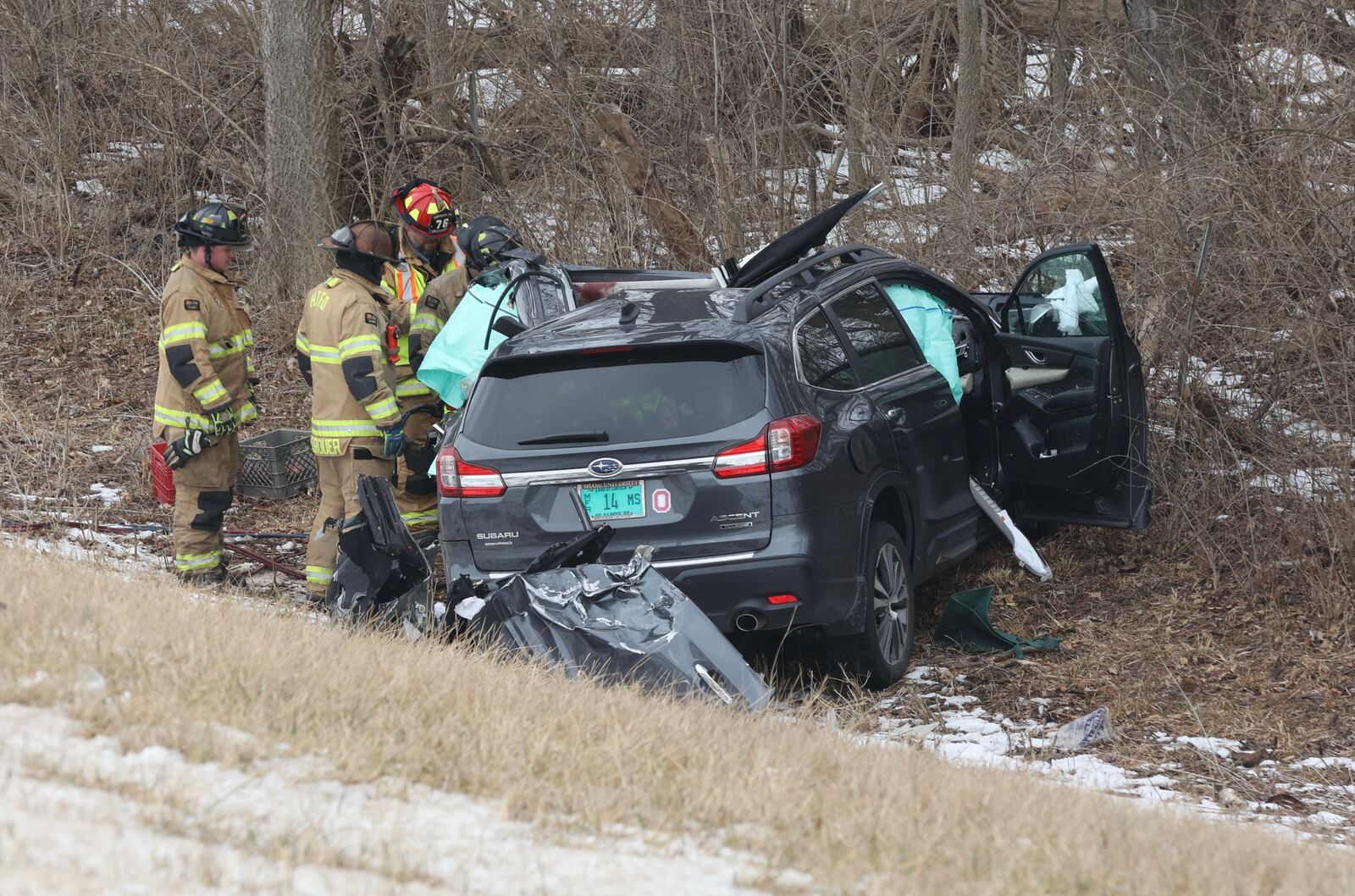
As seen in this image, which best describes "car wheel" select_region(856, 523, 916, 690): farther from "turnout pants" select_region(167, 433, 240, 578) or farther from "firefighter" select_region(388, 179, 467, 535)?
"turnout pants" select_region(167, 433, 240, 578)

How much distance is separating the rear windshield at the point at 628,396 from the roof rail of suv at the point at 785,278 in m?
0.30

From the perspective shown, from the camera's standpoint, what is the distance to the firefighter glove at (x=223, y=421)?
7.53 m

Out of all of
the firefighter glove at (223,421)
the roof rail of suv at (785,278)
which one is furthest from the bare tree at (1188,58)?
the firefighter glove at (223,421)

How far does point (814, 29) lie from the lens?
13055 mm

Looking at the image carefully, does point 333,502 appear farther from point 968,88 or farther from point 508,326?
point 968,88

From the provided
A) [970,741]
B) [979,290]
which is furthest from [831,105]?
[970,741]

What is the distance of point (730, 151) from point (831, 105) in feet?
6.67

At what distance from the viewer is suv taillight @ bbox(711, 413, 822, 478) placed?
5555 mm

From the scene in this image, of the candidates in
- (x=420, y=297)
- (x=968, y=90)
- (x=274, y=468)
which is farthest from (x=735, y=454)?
(x=968, y=90)

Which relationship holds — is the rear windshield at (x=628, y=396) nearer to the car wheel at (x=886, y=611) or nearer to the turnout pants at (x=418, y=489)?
the car wheel at (x=886, y=611)

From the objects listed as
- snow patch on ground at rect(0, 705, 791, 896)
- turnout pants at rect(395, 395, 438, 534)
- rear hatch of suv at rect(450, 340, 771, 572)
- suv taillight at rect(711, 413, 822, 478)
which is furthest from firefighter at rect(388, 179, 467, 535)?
snow patch on ground at rect(0, 705, 791, 896)

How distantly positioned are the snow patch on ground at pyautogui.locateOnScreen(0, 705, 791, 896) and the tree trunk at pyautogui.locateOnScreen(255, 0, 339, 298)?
34.4 feet

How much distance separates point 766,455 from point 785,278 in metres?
1.15

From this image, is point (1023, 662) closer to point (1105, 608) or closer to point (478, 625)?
point (1105, 608)
